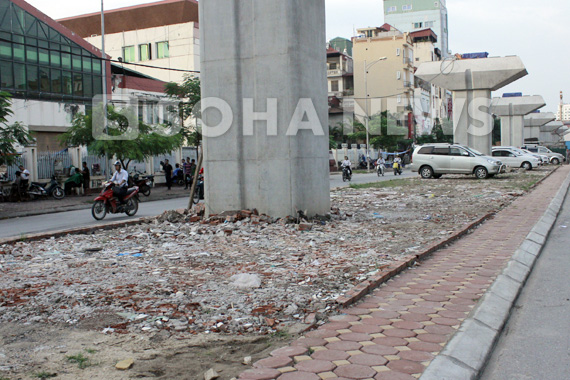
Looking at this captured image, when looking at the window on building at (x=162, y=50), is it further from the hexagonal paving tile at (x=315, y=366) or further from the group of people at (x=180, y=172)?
the hexagonal paving tile at (x=315, y=366)

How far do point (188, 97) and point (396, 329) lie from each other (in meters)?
28.6

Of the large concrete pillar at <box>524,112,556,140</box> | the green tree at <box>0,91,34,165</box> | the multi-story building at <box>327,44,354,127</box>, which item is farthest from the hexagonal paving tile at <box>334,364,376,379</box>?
the large concrete pillar at <box>524,112,556,140</box>

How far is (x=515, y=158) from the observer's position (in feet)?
128

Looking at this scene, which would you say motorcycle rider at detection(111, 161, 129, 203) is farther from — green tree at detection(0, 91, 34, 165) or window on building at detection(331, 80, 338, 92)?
window on building at detection(331, 80, 338, 92)

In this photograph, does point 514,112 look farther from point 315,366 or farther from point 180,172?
point 315,366

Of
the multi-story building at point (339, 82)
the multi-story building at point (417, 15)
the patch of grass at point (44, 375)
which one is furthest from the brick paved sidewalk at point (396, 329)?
the multi-story building at point (417, 15)

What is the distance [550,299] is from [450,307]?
1.31m

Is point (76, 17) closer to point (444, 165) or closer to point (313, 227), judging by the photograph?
point (444, 165)

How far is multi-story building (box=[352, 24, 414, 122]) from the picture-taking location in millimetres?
79875

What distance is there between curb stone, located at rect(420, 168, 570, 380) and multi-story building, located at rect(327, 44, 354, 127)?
7061 cm

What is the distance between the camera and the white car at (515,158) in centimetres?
3850

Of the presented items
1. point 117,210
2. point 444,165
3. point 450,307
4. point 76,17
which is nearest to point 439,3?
point 76,17

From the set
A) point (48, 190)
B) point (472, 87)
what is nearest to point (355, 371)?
point (48, 190)

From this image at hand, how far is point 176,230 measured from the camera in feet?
33.6
